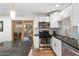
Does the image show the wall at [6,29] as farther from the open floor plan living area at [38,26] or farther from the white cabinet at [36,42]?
the white cabinet at [36,42]

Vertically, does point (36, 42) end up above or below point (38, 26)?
below

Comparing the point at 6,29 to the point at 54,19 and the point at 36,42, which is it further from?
the point at 54,19

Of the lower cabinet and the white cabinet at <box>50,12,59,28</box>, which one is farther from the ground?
the white cabinet at <box>50,12,59,28</box>

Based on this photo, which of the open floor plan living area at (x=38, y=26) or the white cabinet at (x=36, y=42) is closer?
the open floor plan living area at (x=38, y=26)

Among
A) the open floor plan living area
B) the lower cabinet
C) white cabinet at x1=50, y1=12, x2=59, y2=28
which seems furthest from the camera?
the lower cabinet


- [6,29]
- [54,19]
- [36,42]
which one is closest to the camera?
[6,29]

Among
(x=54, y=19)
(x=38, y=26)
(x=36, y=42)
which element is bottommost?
(x=36, y=42)

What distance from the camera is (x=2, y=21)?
4609 millimetres

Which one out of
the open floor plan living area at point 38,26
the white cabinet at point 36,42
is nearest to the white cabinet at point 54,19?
the open floor plan living area at point 38,26

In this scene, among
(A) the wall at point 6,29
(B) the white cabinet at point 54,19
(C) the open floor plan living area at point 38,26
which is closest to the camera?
(C) the open floor plan living area at point 38,26

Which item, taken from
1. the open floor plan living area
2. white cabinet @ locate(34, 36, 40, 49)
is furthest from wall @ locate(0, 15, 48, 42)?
white cabinet @ locate(34, 36, 40, 49)

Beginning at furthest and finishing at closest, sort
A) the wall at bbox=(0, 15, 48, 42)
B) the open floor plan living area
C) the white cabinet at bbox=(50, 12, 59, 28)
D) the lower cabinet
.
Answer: the lower cabinet → the white cabinet at bbox=(50, 12, 59, 28) → the wall at bbox=(0, 15, 48, 42) → the open floor plan living area

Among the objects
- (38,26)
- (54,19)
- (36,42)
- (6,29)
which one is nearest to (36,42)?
(36,42)

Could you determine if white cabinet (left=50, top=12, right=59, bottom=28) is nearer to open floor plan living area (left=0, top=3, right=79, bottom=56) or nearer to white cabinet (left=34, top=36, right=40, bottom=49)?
open floor plan living area (left=0, top=3, right=79, bottom=56)
